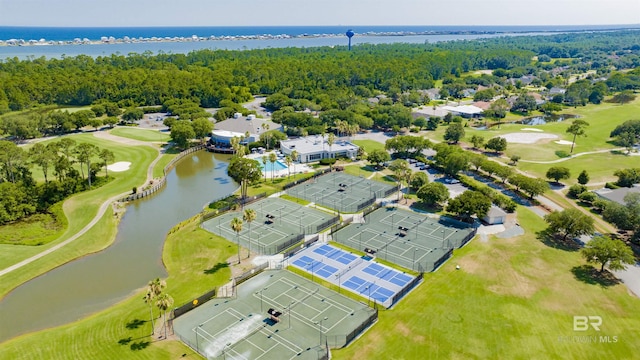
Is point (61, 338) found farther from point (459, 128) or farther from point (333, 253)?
point (459, 128)

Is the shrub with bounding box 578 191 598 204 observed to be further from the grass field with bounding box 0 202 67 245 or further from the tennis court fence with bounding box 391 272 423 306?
the grass field with bounding box 0 202 67 245

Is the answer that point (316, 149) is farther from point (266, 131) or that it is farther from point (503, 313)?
point (503, 313)

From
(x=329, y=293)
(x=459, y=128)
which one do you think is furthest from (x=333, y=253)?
(x=459, y=128)

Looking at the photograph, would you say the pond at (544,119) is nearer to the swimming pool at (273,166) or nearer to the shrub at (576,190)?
the shrub at (576,190)

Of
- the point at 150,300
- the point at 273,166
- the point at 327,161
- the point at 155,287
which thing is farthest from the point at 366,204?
the point at 150,300

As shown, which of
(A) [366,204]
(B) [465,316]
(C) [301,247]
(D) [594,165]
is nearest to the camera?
(B) [465,316]

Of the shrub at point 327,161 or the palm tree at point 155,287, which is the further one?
the shrub at point 327,161

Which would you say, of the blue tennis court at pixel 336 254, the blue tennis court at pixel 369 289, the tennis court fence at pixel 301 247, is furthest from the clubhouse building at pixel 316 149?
the blue tennis court at pixel 369 289
